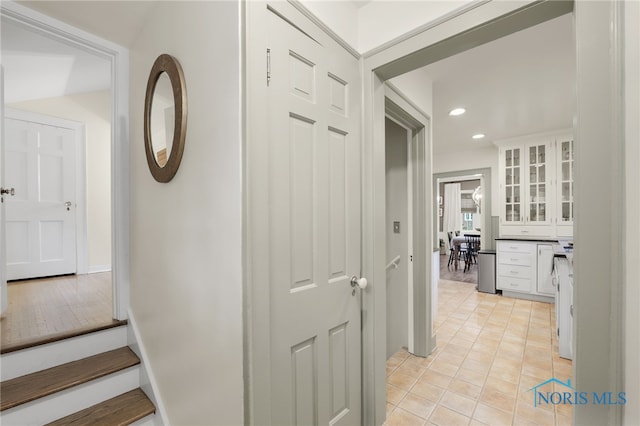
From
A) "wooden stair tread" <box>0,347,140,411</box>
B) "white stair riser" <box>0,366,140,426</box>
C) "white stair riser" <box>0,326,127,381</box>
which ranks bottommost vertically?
"white stair riser" <box>0,366,140,426</box>

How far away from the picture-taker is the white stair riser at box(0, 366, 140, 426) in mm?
1374

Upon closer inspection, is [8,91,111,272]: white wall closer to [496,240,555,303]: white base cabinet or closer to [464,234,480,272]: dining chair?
[496,240,555,303]: white base cabinet

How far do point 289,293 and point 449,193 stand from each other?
9773 mm

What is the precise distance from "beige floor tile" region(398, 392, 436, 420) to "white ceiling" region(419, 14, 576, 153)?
8.26 feet

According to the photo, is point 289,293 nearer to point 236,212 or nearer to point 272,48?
point 236,212

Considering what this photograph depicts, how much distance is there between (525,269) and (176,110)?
16.1 feet

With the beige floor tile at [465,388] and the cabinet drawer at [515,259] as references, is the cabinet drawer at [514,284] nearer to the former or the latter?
the cabinet drawer at [515,259]

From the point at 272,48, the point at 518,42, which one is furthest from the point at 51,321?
the point at 518,42

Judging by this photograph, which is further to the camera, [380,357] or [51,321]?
[51,321]

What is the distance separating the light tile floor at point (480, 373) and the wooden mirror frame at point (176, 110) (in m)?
1.99

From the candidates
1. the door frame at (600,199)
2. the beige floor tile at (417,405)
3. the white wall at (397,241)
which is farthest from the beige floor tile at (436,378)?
the door frame at (600,199)

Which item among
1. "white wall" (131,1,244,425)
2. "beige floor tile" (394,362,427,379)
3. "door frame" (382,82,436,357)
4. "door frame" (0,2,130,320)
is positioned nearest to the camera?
"white wall" (131,1,244,425)

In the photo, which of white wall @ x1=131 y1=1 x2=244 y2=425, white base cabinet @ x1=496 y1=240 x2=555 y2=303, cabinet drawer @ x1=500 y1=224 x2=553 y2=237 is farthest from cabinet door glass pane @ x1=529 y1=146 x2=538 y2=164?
white wall @ x1=131 y1=1 x2=244 y2=425

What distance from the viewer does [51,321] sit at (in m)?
1.94
